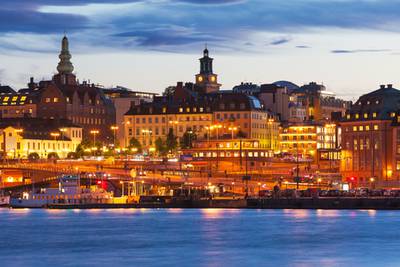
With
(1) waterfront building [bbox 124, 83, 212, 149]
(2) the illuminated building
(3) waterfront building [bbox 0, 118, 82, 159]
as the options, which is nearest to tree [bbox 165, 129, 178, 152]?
(1) waterfront building [bbox 124, 83, 212, 149]

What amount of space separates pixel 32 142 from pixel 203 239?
92.4m

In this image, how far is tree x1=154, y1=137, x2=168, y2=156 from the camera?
6763 inches

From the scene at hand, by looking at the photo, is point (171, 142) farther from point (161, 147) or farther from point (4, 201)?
point (4, 201)

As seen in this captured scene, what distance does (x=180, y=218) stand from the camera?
113062 millimetres

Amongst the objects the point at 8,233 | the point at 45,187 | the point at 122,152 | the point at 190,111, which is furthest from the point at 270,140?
the point at 8,233

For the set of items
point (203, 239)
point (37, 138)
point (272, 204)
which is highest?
point (37, 138)

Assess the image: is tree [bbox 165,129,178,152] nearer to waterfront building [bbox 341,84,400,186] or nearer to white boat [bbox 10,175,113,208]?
waterfront building [bbox 341,84,400,186]

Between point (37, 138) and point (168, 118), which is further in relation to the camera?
point (168, 118)

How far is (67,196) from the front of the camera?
133 m

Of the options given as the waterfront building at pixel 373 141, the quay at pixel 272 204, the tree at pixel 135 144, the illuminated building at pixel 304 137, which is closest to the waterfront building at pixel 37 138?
the tree at pixel 135 144

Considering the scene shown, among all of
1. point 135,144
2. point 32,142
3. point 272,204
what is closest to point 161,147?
point 135,144

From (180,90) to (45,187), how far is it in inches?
1783

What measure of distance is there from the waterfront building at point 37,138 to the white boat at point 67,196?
36835mm

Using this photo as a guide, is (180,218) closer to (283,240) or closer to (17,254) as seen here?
(283,240)
